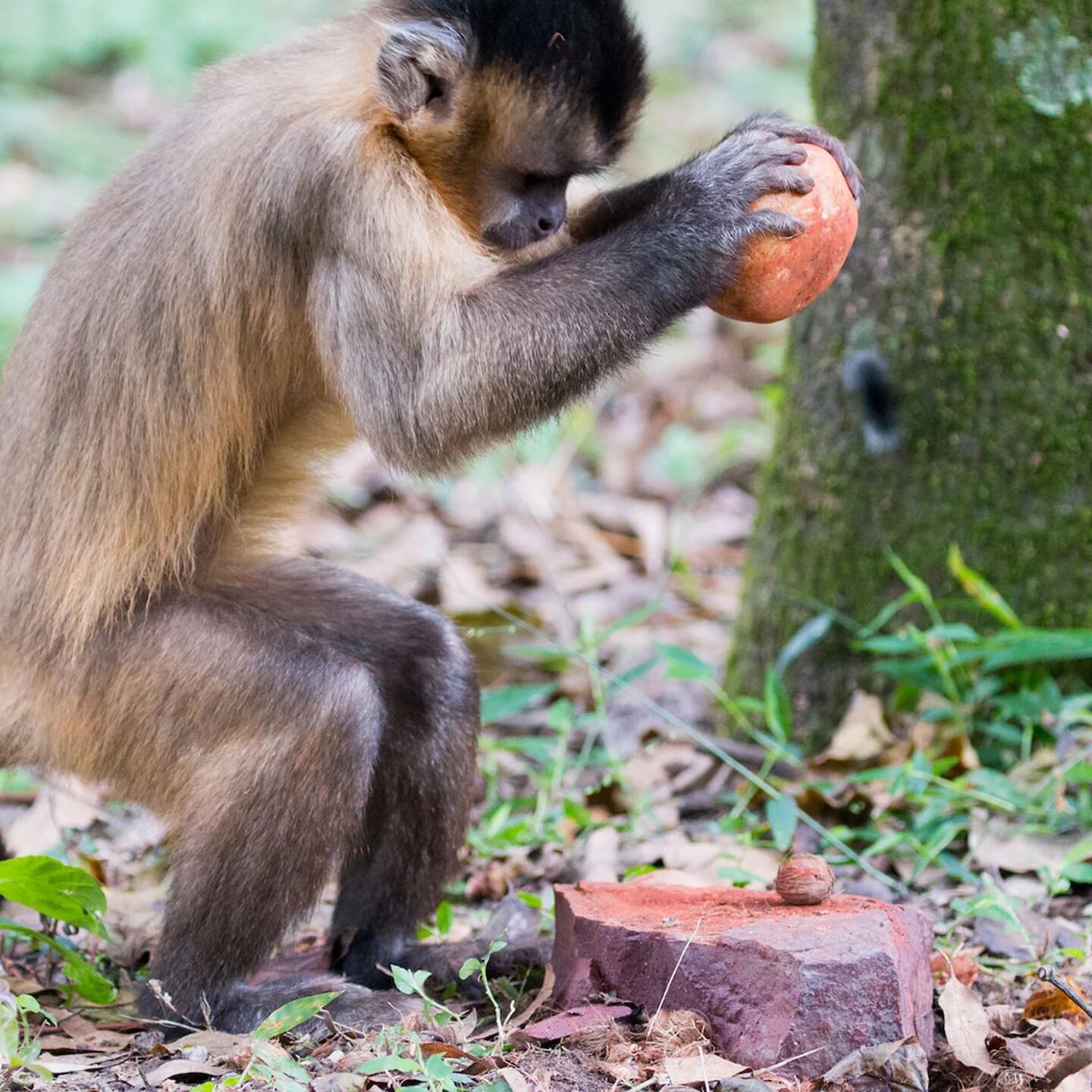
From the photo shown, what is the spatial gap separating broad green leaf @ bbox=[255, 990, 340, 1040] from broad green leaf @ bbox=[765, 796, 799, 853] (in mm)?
1545

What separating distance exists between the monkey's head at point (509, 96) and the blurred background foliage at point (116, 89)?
8300mm

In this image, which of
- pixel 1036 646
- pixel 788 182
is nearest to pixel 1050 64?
pixel 788 182

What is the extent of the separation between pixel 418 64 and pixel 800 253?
1073mm

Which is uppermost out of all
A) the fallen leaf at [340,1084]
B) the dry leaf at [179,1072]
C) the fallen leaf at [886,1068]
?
the fallen leaf at [886,1068]

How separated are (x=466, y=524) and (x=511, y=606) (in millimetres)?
1842

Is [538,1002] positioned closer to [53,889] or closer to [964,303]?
[53,889]

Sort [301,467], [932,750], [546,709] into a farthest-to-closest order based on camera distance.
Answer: [546,709]
[932,750]
[301,467]

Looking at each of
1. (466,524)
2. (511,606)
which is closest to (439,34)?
(511,606)

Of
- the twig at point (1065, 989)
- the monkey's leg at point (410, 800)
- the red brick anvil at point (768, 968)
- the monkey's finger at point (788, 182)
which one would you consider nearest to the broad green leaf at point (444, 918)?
the monkey's leg at point (410, 800)

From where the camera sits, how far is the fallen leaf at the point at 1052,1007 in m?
3.43

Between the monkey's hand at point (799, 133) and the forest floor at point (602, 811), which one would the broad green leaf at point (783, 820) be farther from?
the monkey's hand at point (799, 133)

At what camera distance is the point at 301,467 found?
14.1 feet

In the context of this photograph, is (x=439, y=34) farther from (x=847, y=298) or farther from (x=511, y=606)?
(x=511, y=606)

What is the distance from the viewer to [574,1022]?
3289 millimetres
